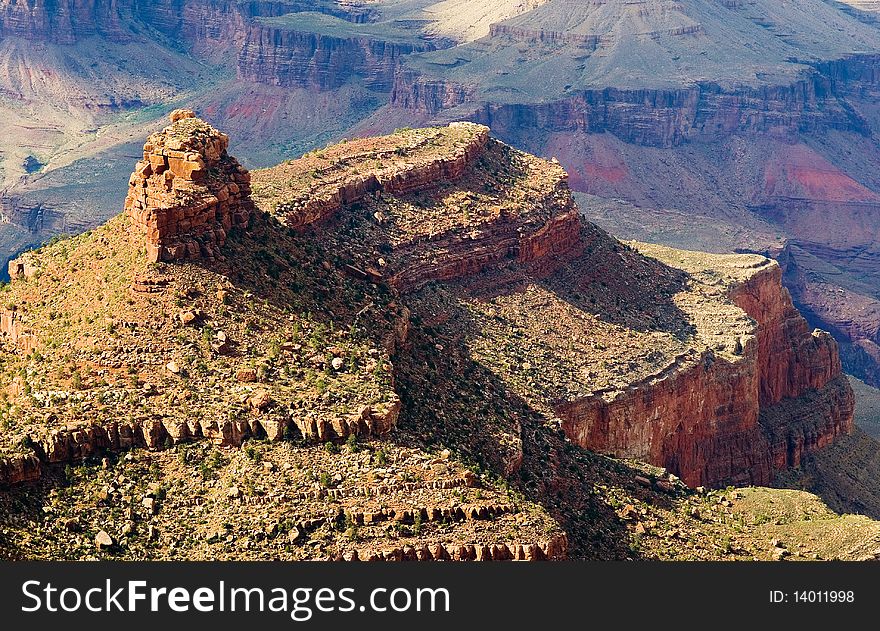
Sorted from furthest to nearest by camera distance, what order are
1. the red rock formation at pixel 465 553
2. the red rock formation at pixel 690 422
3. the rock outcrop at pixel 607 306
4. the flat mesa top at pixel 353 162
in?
the flat mesa top at pixel 353 162
the rock outcrop at pixel 607 306
the red rock formation at pixel 690 422
the red rock formation at pixel 465 553

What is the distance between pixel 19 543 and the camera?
195 feet

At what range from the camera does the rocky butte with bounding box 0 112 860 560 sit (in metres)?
63.1

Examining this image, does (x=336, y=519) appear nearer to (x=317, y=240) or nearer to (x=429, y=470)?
(x=429, y=470)

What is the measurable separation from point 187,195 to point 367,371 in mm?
8434

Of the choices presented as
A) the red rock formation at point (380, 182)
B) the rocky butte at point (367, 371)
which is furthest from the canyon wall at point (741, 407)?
the red rock formation at point (380, 182)

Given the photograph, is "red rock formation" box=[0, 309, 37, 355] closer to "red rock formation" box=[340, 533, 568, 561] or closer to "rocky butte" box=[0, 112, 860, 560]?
"rocky butte" box=[0, 112, 860, 560]

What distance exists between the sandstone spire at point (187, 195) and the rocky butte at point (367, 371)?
114 millimetres

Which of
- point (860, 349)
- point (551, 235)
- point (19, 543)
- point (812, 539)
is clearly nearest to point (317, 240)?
point (551, 235)

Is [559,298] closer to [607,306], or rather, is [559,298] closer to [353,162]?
[607,306]

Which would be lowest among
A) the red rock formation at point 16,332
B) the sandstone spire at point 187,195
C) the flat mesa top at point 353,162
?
the flat mesa top at point 353,162

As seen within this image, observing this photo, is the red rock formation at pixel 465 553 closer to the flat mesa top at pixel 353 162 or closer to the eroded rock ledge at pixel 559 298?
the eroded rock ledge at pixel 559 298

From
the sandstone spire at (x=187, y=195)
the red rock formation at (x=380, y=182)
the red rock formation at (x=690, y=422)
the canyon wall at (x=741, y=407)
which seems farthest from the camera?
the canyon wall at (x=741, y=407)

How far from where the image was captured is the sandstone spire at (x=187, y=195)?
72375mm

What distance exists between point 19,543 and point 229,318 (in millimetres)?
13606
